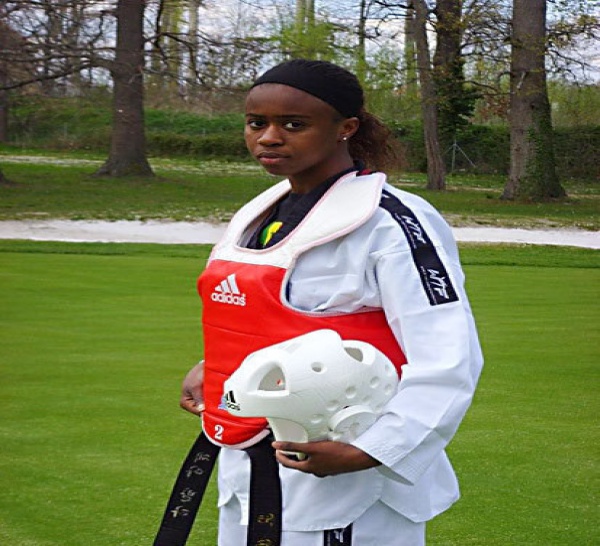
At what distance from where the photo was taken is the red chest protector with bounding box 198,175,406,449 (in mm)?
2193

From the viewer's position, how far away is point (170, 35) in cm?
2453

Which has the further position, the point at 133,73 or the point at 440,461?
the point at 133,73

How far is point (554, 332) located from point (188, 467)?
5908 millimetres

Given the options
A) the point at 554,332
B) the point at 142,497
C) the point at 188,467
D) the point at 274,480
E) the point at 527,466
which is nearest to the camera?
the point at 274,480

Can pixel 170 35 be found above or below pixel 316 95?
above

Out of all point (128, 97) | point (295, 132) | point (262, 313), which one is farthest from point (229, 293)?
point (128, 97)

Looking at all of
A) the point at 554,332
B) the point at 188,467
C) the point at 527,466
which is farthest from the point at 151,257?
the point at 188,467

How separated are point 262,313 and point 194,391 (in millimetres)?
364

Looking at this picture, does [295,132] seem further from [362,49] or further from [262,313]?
[362,49]

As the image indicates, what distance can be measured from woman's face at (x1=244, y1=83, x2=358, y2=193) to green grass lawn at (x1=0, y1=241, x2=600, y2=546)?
192 cm

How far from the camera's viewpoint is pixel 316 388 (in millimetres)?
1986

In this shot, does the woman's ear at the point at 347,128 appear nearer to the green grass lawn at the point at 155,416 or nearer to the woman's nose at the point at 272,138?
the woman's nose at the point at 272,138

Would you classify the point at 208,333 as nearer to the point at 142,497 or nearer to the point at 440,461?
the point at 440,461

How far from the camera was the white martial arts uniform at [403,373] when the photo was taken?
204 centimetres
